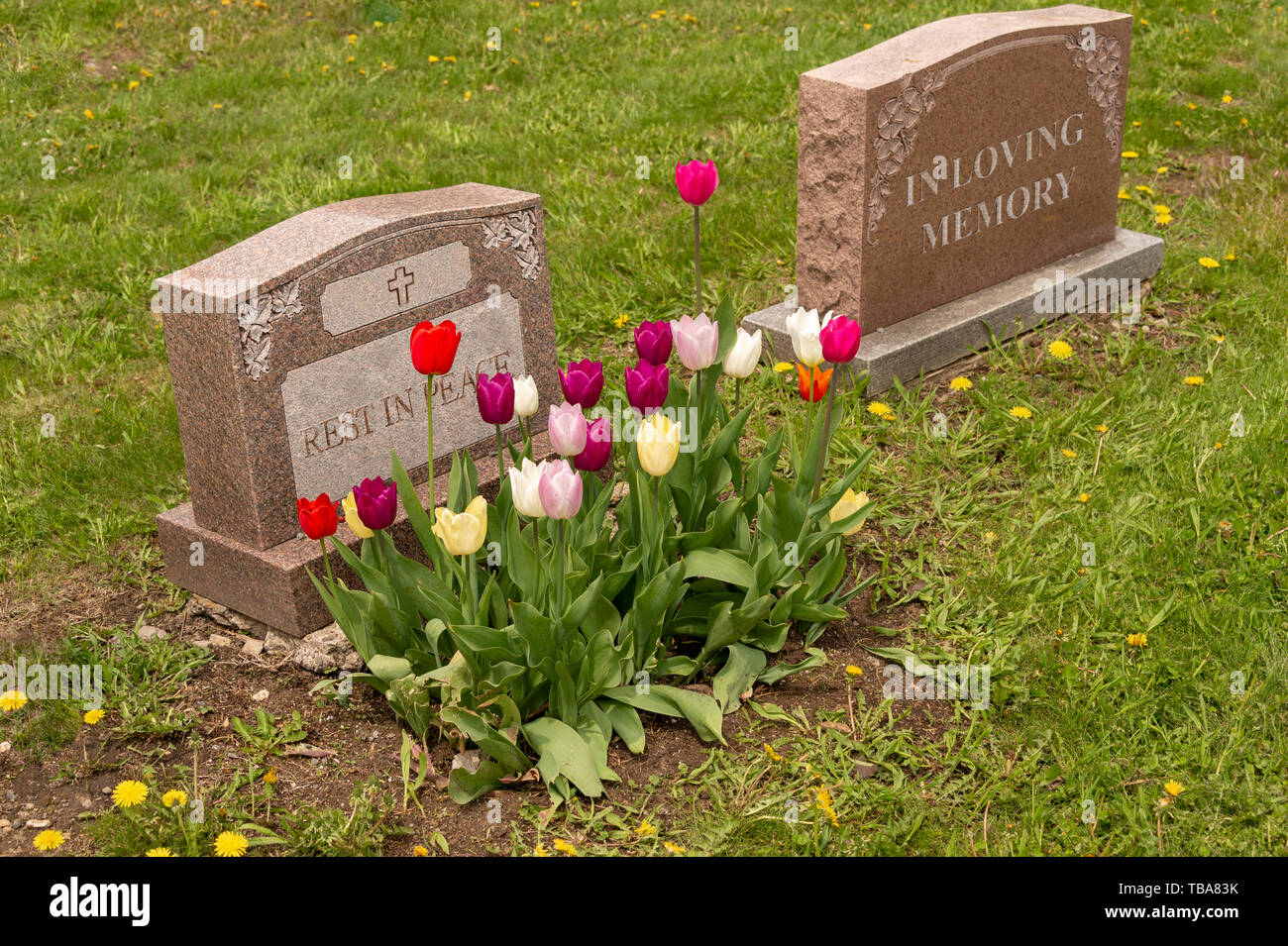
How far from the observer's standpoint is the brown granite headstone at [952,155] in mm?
4457

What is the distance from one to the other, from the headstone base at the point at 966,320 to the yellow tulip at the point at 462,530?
2099 millimetres

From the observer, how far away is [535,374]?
13.5 feet

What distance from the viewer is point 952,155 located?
184 inches

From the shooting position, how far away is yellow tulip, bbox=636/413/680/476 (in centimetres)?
288

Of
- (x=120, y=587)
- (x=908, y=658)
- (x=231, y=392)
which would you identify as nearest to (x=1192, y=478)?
(x=908, y=658)

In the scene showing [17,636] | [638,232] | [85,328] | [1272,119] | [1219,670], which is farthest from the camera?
[1272,119]

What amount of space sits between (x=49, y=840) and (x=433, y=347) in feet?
4.50

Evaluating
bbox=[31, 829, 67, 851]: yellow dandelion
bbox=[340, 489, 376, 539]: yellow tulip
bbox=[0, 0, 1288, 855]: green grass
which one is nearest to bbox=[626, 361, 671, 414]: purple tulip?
bbox=[340, 489, 376, 539]: yellow tulip

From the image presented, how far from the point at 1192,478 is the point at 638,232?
267cm

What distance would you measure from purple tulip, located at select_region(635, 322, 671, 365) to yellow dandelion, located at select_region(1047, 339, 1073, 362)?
6.88ft

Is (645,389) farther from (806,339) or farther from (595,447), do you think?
(806,339)

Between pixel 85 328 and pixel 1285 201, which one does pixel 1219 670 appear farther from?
pixel 85 328

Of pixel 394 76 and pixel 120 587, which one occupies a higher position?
pixel 394 76

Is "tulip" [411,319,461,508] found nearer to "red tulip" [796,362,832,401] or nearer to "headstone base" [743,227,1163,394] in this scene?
"red tulip" [796,362,832,401]
